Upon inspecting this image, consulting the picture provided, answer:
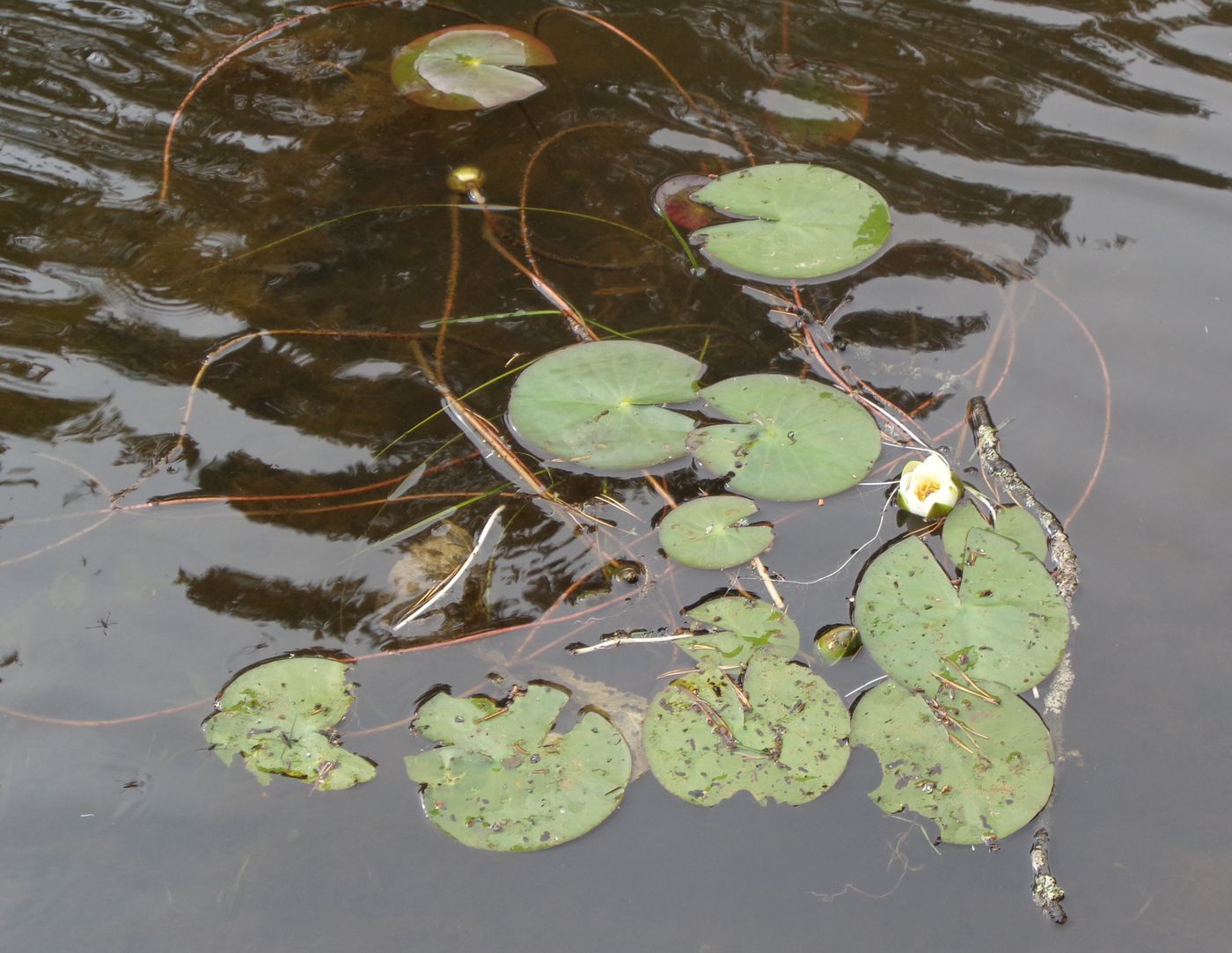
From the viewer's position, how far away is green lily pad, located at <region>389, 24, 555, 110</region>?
2.83 meters

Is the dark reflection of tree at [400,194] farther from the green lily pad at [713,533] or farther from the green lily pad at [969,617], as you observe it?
the green lily pad at [969,617]

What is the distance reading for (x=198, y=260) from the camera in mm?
2482

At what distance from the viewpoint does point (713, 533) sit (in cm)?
198

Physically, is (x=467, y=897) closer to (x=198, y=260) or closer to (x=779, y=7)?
(x=198, y=260)

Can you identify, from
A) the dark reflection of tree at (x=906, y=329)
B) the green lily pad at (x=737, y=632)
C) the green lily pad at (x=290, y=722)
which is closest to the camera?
the green lily pad at (x=290, y=722)

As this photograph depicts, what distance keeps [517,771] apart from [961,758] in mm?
825

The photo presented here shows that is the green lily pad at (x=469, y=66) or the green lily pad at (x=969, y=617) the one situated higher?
the green lily pad at (x=469, y=66)

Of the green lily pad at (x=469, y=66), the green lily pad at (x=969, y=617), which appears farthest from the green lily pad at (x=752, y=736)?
the green lily pad at (x=469, y=66)

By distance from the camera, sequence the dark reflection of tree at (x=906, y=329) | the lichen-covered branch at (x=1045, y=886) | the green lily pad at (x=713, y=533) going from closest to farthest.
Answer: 1. the lichen-covered branch at (x=1045, y=886)
2. the green lily pad at (x=713, y=533)
3. the dark reflection of tree at (x=906, y=329)

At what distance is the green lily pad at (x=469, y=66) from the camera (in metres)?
2.83

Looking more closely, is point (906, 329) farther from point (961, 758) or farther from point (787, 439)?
point (961, 758)

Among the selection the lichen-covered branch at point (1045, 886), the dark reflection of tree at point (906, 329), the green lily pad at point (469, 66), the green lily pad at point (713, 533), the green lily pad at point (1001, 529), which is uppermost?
the green lily pad at point (469, 66)

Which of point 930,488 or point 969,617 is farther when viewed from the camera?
point 930,488

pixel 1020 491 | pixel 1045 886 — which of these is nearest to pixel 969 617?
pixel 1020 491
